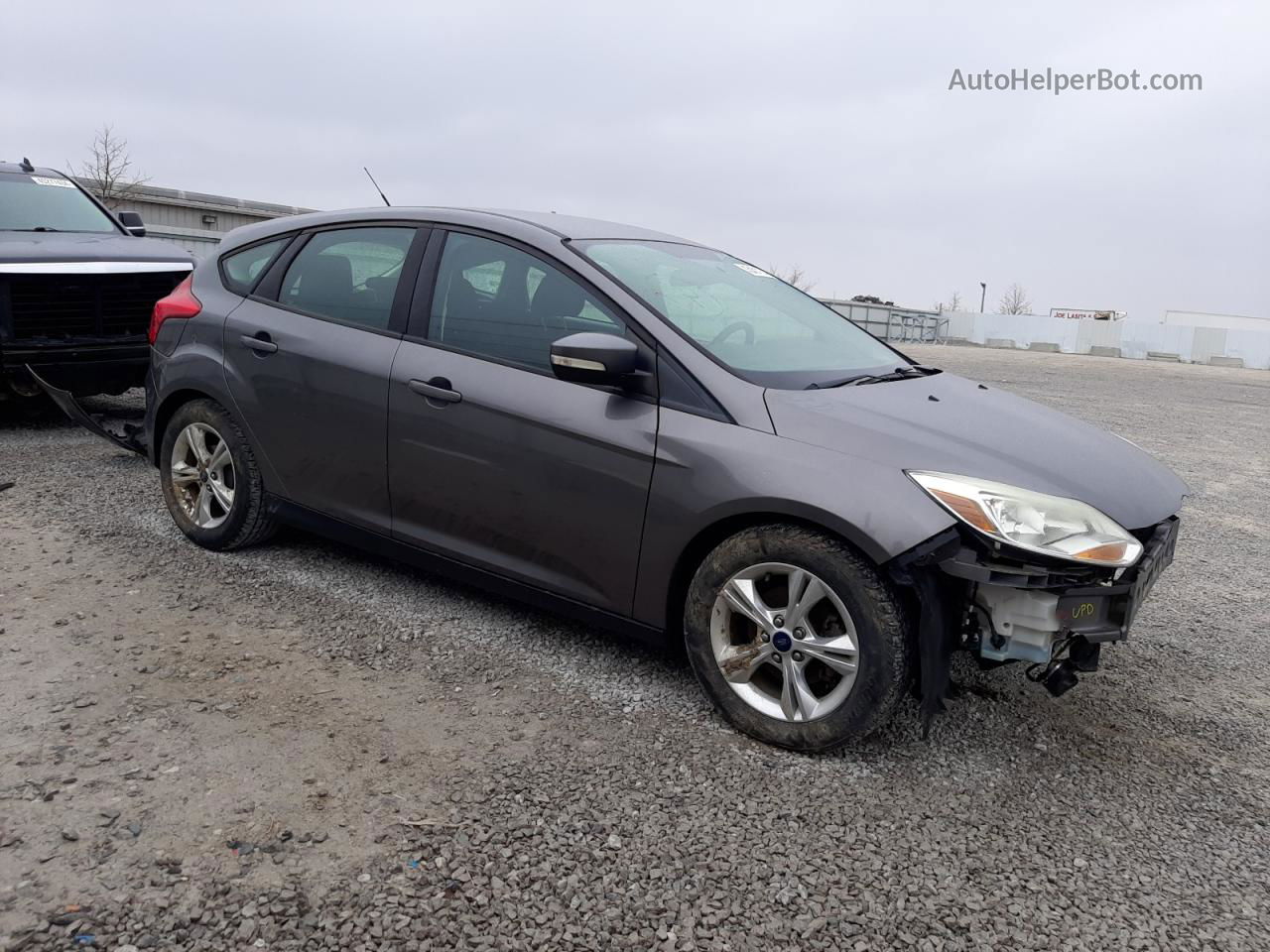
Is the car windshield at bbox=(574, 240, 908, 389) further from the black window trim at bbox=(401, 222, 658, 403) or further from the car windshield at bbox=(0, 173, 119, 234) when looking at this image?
the car windshield at bbox=(0, 173, 119, 234)

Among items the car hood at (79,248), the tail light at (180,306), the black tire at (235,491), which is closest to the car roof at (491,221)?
the tail light at (180,306)

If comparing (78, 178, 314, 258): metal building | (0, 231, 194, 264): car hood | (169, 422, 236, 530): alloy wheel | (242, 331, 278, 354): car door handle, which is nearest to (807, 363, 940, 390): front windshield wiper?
(242, 331, 278, 354): car door handle

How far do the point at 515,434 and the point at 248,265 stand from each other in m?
1.95

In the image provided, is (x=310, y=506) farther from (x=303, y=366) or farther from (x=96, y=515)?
(x=96, y=515)

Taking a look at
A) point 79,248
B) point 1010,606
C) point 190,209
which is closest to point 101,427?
point 79,248

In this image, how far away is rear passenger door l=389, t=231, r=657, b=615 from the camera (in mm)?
3488

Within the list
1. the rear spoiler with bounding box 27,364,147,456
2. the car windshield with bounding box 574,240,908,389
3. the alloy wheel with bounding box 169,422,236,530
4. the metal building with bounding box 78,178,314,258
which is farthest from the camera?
the metal building with bounding box 78,178,314,258

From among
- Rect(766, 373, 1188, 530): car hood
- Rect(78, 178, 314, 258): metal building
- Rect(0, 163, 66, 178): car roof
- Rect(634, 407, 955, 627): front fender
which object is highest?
Rect(78, 178, 314, 258): metal building

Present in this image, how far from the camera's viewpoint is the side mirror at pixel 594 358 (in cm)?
334

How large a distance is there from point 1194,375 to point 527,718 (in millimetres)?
29888

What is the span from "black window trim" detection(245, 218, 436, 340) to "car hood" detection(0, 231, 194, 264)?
3.68 meters

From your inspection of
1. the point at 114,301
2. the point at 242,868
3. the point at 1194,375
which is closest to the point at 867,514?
the point at 242,868

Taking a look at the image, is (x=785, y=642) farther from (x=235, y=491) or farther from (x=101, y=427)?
(x=101, y=427)

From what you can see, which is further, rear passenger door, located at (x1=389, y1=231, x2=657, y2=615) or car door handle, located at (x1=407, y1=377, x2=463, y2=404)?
car door handle, located at (x1=407, y1=377, x2=463, y2=404)
